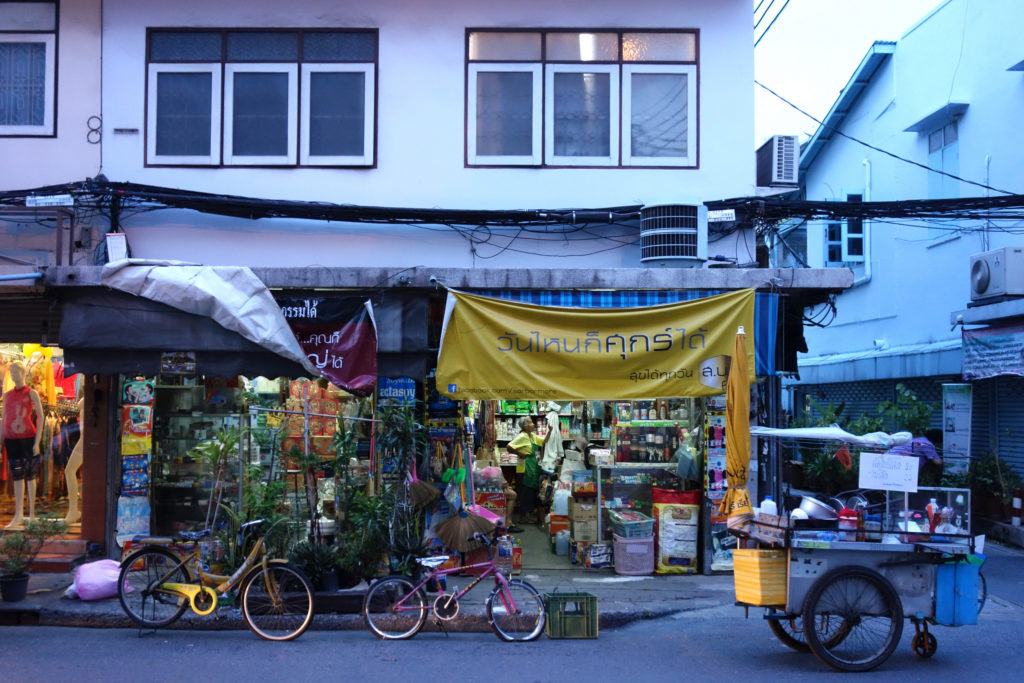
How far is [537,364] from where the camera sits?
32.2 feet

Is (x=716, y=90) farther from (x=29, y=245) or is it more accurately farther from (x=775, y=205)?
(x=29, y=245)

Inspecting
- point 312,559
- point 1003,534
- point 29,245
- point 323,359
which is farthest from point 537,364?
point 1003,534

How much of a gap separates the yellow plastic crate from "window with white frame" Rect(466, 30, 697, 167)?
18.6 feet

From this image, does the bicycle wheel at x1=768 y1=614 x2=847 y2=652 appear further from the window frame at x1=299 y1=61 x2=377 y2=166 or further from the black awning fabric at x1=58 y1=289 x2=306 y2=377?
the window frame at x1=299 y1=61 x2=377 y2=166

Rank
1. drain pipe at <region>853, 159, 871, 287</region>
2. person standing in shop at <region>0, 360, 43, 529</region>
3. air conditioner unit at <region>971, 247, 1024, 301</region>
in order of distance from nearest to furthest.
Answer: person standing in shop at <region>0, 360, 43, 529</region> < air conditioner unit at <region>971, 247, 1024, 301</region> < drain pipe at <region>853, 159, 871, 287</region>

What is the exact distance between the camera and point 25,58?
1129 cm

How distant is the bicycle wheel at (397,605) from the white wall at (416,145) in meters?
4.32

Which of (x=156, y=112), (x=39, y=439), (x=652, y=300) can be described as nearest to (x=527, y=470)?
(x=652, y=300)

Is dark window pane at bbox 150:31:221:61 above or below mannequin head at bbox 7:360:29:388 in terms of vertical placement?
above

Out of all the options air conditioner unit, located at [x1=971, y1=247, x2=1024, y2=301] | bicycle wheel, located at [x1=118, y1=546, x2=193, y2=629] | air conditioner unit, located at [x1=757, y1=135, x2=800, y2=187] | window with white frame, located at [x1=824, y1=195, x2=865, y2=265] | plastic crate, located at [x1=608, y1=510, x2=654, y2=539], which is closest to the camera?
bicycle wheel, located at [x1=118, y1=546, x2=193, y2=629]

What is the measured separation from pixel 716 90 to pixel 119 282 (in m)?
7.61

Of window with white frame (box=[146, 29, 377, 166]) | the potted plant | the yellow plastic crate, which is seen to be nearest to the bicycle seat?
the yellow plastic crate

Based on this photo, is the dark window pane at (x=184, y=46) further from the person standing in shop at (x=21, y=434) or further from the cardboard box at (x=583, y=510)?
the cardboard box at (x=583, y=510)

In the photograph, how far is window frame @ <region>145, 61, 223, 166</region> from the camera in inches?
436
